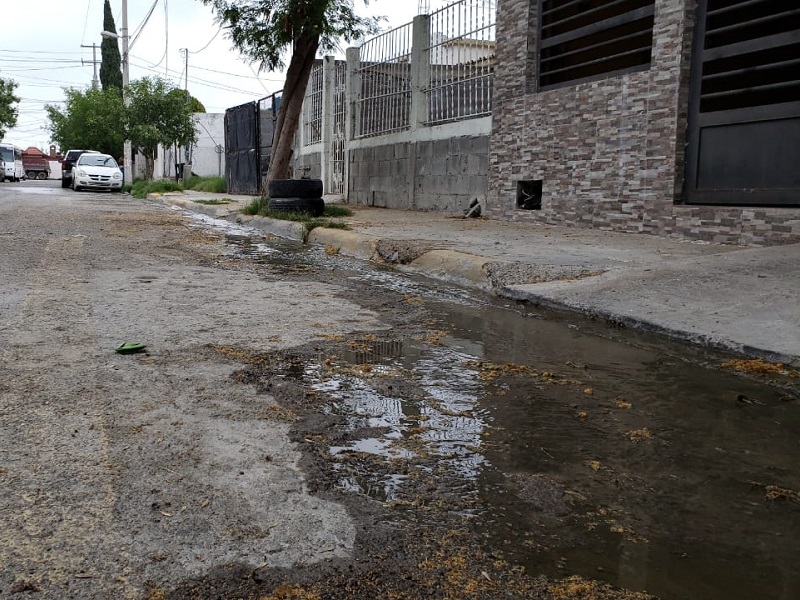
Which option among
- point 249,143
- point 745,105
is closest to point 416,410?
point 745,105

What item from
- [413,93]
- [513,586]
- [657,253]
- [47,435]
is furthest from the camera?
[413,93]

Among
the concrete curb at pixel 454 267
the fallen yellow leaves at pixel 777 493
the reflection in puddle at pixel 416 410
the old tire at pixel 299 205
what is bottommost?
the fallen yellow leaves at pixel 777 493

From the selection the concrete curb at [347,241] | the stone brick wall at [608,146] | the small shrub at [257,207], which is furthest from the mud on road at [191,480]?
the small shrub at [257,207]

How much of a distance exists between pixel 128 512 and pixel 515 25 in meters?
10.5

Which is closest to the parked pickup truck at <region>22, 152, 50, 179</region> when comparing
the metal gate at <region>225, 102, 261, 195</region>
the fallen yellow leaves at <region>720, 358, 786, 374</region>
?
the metal gate at <region>225, 102, 261, 195</region>

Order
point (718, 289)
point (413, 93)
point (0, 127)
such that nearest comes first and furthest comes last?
point (718, 289), point (413, 93), point (0, 127)

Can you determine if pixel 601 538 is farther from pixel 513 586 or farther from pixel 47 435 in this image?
pixel 47 435

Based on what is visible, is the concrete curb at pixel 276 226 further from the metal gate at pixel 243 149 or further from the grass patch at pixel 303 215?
the metal gate at pixel 243 149

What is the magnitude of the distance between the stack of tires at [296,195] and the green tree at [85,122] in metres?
30.0

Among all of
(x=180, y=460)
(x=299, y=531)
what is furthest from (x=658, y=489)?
(x=180, y=460)

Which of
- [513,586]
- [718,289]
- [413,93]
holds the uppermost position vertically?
[413,93]

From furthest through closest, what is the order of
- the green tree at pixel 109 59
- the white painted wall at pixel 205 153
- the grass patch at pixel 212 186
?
the green tree at pixel 109 59
the white painted wall at pixel 205 153
the grass patch at pixel 212 186

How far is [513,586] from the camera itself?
5.16ft

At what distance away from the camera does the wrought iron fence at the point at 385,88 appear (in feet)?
48.8
